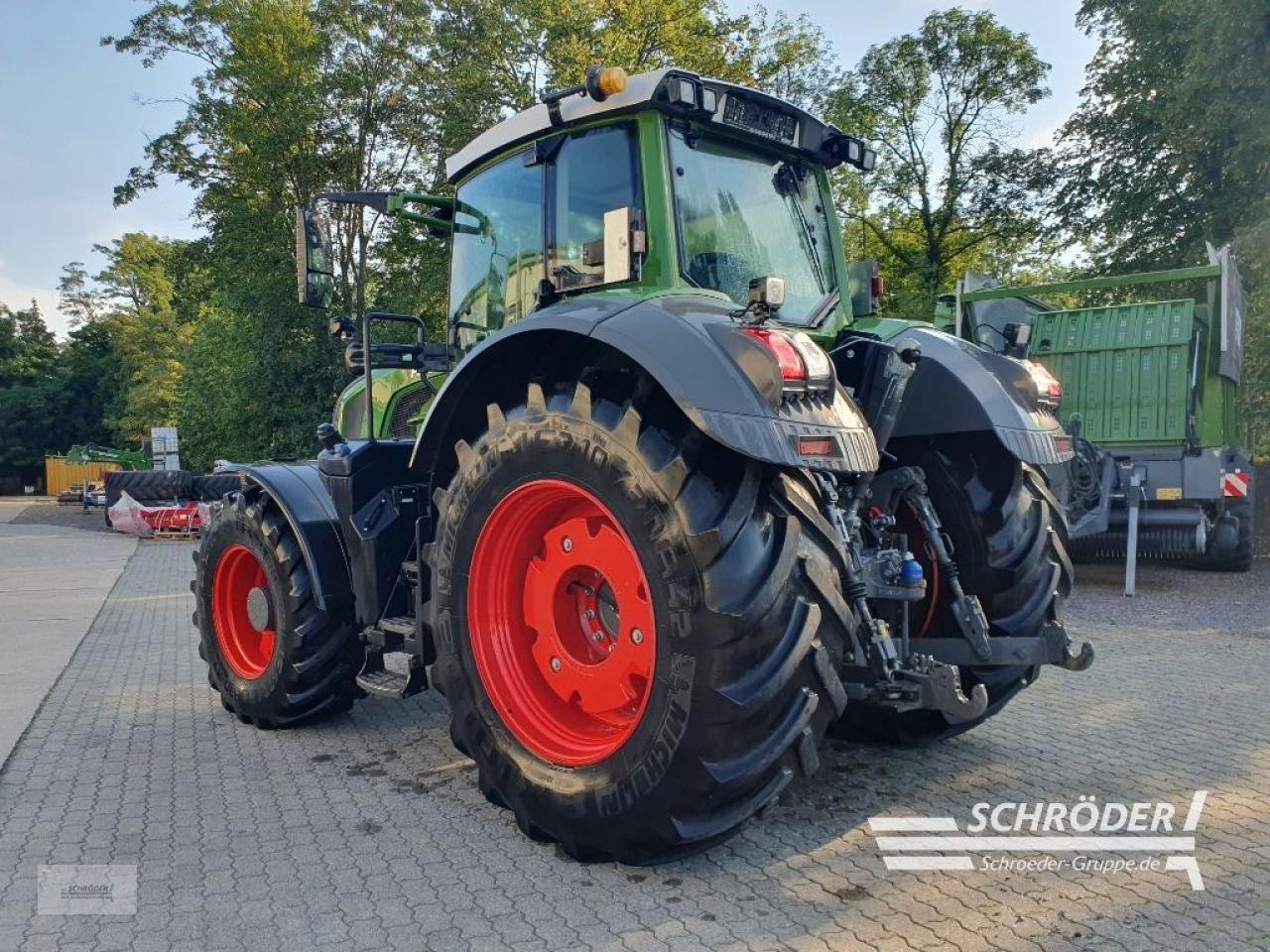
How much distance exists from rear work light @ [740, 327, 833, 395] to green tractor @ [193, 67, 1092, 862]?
0.01 metres

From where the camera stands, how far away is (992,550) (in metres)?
3.85

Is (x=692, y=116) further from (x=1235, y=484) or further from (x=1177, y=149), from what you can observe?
(x=1177, y=149)

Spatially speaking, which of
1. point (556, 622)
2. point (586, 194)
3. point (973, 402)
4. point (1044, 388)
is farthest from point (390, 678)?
point (1044, 388)

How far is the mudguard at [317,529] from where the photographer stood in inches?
175

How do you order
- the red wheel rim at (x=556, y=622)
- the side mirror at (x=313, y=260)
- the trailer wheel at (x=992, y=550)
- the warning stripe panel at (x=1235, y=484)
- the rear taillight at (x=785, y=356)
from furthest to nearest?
1. the warning stripe panel at (x=1235, y=484)
2. the side mirror at (x=313, y=260)
3. the trailer wheel at (x=992, y=550)
4. the red wheel rim at (x=556, y=622)
5. the rear taillight at (x=785, y=356)

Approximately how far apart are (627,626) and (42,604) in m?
8.78

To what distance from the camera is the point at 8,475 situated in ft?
179

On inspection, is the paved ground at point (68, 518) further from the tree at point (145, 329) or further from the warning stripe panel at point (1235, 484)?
the warning stripe panel at point (1235, 484)

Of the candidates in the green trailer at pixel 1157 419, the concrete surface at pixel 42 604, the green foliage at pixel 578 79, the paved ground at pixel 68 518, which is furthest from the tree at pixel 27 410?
the green trailer at pixel 1157 419

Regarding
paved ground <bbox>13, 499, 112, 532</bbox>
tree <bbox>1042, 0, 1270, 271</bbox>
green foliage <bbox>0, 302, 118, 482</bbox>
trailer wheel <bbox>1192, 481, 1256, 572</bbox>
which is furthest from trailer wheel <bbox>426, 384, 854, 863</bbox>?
green foliage <bbox>0, 302, 118, 482</bbox>

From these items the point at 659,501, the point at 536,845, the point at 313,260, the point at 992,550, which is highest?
the point at 313,260

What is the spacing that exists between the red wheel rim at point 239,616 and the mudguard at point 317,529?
1.69ft

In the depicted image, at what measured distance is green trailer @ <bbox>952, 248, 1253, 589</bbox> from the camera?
30.9 feet

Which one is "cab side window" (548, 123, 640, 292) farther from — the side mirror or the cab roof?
the side mirror
